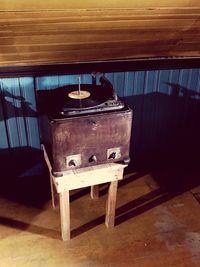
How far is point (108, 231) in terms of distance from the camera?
2.80 meters

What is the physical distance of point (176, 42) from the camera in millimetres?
2516

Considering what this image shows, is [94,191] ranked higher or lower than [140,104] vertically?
lower

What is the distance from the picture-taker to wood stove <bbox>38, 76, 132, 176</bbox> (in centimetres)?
214

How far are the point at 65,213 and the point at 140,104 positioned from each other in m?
1.35

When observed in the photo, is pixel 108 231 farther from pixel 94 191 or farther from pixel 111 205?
pixel 94 191

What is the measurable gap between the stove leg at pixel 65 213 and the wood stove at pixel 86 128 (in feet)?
0.79

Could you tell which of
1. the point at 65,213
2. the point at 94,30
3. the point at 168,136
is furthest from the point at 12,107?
the point at 168,136

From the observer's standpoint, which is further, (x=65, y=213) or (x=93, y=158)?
(x=65, y=213)

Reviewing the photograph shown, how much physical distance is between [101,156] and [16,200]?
4.04ft

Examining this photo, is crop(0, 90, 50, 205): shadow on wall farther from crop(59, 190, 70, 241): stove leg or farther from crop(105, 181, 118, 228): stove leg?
crop(105, 181, 118, 228): stove leg

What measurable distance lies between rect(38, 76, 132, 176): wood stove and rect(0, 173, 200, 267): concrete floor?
0.76 m

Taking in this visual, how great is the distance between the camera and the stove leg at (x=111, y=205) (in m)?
2.58

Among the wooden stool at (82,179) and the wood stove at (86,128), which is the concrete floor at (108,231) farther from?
the wood stove at (86,128)

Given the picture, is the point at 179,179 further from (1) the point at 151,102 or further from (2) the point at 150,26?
(2) the point at 150,26
